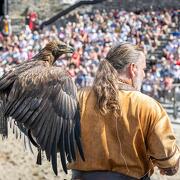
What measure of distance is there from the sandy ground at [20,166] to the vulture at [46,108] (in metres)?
6.89

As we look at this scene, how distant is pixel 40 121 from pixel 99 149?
441 millimetres

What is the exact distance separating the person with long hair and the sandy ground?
280 inches

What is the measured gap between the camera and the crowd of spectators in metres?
17.8

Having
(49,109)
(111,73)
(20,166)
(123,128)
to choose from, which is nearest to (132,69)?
(111,73)

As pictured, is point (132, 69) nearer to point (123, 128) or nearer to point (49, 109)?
point (123, 128)

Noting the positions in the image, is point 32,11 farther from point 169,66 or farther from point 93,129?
point 93,129

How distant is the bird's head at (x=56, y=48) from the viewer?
19.2ft

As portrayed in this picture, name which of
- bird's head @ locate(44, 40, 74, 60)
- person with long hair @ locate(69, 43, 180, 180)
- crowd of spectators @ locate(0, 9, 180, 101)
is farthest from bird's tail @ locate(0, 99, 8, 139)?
crowd of spectators @ locate(0, 9, 180, 101)

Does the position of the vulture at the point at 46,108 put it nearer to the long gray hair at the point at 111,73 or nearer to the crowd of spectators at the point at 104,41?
the long gray hair at the point at 111,73

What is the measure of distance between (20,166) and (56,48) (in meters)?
6.47

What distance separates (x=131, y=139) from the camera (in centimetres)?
413

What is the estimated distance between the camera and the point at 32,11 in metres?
31.9

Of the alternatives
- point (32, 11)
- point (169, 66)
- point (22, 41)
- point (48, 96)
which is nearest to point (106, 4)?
point (32, 11)

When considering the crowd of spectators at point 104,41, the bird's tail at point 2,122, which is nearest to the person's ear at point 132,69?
the bird's tail at point 2,122
